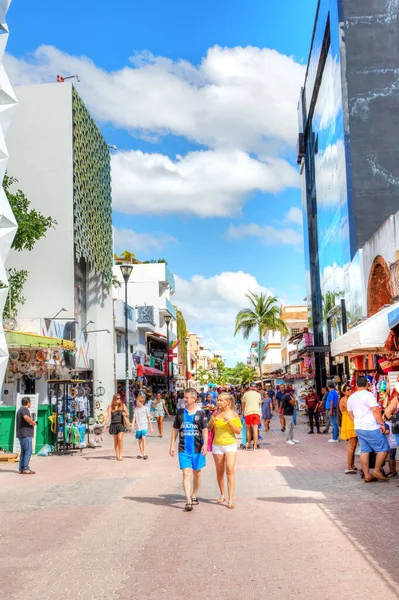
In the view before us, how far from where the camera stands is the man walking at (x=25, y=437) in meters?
15.1

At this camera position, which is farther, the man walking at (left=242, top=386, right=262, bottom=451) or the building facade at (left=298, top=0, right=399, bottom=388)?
the building facade at (left=298, top=0, right=399, bottom=388)

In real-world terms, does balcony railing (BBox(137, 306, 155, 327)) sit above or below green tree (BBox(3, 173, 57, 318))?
below

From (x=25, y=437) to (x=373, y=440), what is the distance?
7.60 meters

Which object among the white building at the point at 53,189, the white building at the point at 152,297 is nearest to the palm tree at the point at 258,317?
the white building at the point at 152,297

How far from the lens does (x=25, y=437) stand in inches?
596

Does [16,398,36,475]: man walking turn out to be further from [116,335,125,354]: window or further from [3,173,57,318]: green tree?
[116,335,125,354]: window

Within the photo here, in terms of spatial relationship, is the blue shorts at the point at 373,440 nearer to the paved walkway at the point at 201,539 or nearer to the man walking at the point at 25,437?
the paved walkway at the point at 201,539

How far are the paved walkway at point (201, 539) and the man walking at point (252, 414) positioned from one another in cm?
526

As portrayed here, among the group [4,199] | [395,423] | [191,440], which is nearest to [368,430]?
[395,423]

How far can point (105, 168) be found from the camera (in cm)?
4194

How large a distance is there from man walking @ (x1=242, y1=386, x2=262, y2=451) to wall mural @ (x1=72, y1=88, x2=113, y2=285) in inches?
654

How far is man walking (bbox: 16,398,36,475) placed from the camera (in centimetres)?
1509

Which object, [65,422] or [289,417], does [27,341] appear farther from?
[289,417]

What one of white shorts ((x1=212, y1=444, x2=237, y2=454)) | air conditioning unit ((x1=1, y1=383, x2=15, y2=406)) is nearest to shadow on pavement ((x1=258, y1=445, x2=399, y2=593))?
white shorts ((x1=212, y1=444, x2=237, y2=454))
